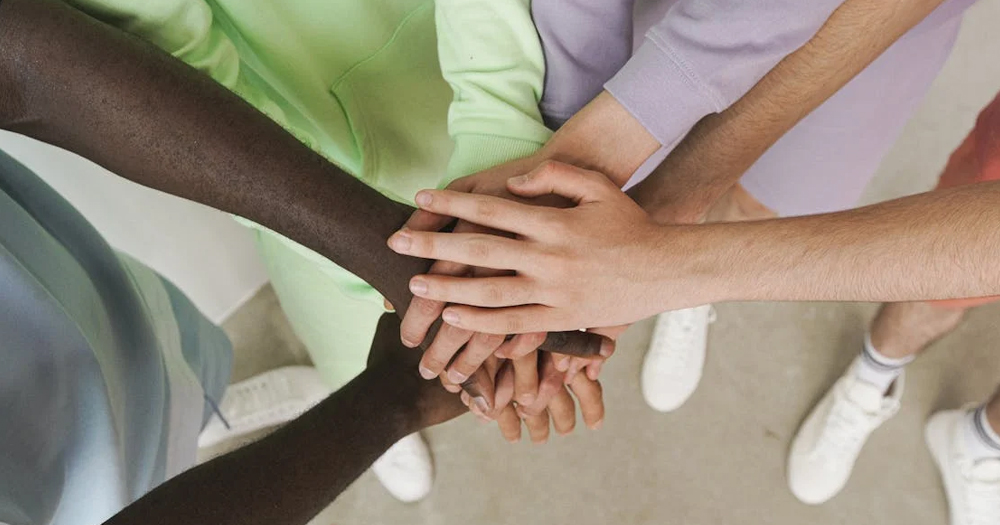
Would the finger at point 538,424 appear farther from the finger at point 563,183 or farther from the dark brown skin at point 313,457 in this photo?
the finger at point 563,183

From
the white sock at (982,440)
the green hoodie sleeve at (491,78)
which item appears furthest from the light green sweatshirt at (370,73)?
the white sock at (982,440)

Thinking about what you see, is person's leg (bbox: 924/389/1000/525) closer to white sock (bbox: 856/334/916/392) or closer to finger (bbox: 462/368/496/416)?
white sock (bbox: 856/334/916/392)

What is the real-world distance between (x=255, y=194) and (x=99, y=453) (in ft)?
0.85

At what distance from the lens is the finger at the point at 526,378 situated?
80cm

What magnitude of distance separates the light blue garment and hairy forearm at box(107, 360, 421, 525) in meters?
0.08

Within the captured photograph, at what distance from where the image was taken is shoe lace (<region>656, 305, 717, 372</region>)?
1.39 m

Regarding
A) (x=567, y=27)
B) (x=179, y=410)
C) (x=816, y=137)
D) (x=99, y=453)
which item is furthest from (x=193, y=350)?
(x=816, y=137)

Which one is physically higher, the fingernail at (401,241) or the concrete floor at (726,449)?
the fingernail at (401,241)

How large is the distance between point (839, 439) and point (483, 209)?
957 mm

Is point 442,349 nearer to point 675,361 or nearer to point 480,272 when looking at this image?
point 480,272

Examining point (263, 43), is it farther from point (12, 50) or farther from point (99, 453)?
point (99, 453)

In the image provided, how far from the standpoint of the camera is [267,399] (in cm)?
145

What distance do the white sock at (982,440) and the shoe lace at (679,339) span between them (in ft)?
1.61

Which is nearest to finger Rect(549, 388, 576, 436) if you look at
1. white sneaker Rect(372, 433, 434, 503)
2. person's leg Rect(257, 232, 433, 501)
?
person's leg Rect(257, 232, 433, 501)
